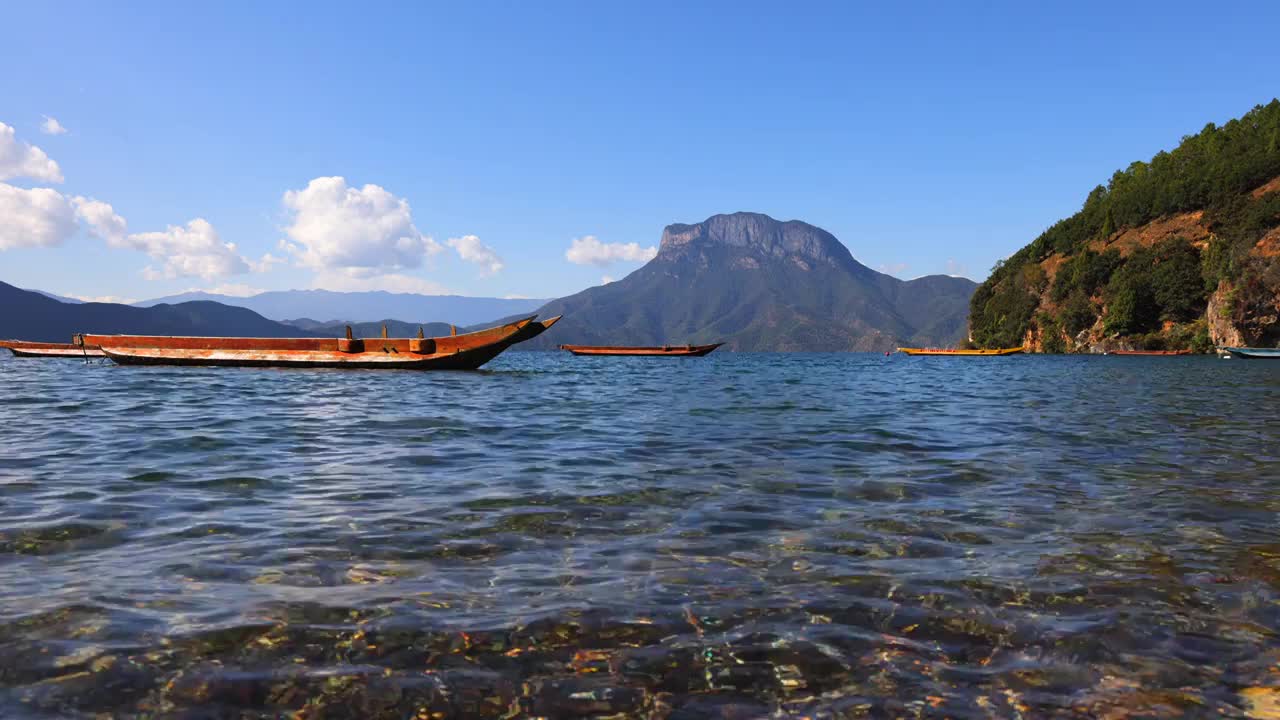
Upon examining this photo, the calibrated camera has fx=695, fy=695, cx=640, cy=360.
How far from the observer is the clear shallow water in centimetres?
346

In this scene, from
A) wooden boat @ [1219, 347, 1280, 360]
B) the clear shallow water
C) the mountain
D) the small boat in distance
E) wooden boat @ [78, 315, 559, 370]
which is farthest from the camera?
the small boat in distance

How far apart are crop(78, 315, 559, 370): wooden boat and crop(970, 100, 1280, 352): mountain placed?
102 metres

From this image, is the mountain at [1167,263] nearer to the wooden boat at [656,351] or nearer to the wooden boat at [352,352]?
the wooden boat at [656,351]

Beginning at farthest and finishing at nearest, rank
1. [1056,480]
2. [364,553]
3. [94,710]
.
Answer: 1. [1056,480]
2. [364,553]
3. [94,710]

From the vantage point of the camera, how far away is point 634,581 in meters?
5.03

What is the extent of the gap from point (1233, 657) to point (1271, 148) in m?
165

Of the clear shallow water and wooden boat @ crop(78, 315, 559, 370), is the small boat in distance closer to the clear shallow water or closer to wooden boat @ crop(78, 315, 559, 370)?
wooden boat @ crop(78, 315, 559, 370)

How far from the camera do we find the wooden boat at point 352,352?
3853cm

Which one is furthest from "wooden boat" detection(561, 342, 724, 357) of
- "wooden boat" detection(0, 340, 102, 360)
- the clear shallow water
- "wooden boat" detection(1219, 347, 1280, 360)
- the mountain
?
the clear shallow water

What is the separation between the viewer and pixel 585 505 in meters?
7.46

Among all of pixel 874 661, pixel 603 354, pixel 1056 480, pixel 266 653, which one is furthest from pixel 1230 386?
pixel 603 354

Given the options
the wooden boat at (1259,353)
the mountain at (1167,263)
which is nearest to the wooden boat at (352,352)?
the wooden boat at (1259,353)

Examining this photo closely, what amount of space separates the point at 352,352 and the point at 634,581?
123ft

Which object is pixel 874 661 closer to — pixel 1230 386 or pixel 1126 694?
pixel 1126 694
